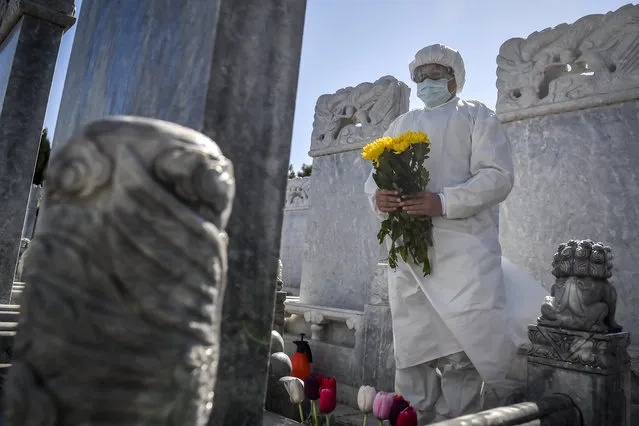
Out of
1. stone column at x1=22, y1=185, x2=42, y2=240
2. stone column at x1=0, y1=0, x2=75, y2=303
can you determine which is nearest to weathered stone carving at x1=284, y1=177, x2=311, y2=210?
stone column at x1=0, y1=0, x2=75, y2=303

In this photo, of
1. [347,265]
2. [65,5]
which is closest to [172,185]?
[65,5]

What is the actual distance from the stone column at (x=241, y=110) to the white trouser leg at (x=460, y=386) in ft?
4.64

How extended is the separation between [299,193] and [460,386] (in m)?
7.78

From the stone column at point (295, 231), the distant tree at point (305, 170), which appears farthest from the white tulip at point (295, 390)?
the distant tree at point (305, 170)

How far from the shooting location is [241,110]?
1245mm

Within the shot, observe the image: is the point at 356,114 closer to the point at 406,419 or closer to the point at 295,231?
the point at 406,419

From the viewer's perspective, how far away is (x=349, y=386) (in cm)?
382

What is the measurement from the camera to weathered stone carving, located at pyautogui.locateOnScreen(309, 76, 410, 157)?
4488 mm

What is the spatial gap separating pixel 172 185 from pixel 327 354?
3776 millimetres

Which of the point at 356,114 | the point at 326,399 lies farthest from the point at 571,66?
the point at 326,399

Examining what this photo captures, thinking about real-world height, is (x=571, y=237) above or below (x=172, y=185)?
above

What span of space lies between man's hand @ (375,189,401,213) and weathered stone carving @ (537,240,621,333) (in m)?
0.80

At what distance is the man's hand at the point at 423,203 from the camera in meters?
2.31

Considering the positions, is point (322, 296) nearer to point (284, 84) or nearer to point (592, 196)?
point (592, 196)
